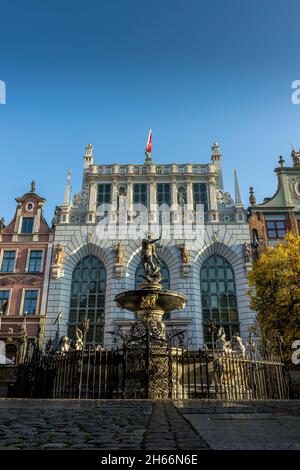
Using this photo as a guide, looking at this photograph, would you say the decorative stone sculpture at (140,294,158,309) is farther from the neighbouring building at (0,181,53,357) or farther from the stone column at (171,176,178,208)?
the stone column at (171,176,178,208)

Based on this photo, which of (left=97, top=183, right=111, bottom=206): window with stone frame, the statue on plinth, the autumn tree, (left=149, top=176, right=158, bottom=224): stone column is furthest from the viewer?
(left=97, top=183, right=111, bottom=206): window with stone frame

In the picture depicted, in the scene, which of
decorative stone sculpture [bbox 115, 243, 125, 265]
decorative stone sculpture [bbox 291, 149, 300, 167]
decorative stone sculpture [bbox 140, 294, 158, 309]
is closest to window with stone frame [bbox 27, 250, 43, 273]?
decorative stone sculpture [bbox 115, 243, 125, 265]

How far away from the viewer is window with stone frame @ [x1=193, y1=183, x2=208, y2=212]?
3266 cm

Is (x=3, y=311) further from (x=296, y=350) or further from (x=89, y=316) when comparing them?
(x=296, y=350)

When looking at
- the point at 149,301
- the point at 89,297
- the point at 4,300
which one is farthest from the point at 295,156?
the point at 4,300

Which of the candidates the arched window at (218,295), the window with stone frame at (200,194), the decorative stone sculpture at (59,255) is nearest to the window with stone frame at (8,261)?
the decorative stone sculpture at (59,255)

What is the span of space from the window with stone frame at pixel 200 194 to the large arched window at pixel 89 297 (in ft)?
32.9

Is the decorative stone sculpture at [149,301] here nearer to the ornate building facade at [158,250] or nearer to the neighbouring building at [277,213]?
the ornate building facade at [158,250]

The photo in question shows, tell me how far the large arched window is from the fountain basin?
14.0m

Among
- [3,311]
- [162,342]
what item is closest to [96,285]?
[3,311]
